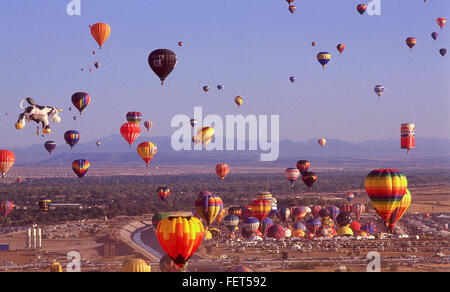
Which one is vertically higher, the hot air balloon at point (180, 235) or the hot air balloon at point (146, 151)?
the hot air balloon at point (146, 151)

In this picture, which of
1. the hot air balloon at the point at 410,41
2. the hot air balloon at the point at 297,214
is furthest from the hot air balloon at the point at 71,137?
the hot air balloon at the point at 410,41

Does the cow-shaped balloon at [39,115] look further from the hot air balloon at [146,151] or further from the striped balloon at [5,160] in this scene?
the hot air balloon at [146,151]

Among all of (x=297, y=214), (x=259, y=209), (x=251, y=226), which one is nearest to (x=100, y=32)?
(x=251, y=226)

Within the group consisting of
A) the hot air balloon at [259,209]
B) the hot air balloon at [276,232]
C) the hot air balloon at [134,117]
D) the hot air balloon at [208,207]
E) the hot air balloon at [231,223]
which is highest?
the hot air balloon at [134,117]

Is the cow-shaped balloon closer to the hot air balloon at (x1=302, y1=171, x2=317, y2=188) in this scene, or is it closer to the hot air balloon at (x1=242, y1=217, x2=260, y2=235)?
the hot air balloon at (x1=242, y1=217, x2=260, y2=235)
